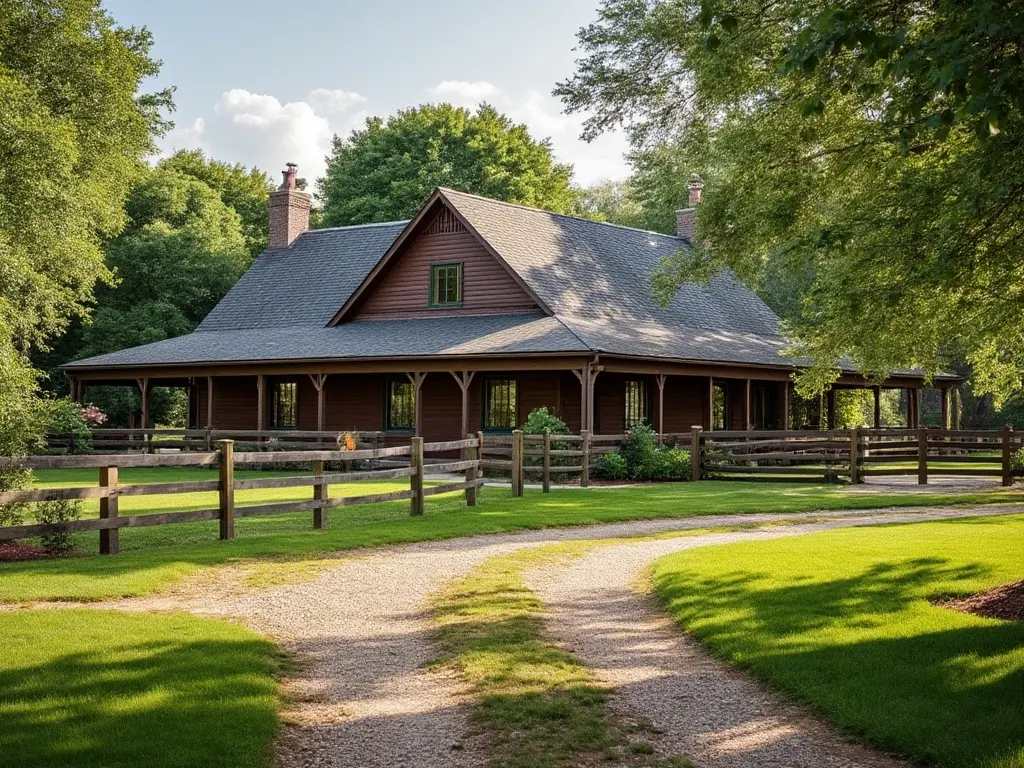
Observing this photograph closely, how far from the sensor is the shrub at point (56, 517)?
11.9 meters

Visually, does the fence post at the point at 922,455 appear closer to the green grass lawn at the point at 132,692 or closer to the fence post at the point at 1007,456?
the fence post at the point at 1007,456

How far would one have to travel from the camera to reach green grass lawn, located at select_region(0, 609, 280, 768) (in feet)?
17.8

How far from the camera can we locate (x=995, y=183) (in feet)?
28.2

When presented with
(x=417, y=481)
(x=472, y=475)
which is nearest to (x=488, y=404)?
(x=472, y=475)

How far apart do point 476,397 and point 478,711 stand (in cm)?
2414

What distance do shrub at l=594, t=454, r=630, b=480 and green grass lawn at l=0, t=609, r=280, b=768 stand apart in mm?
17224

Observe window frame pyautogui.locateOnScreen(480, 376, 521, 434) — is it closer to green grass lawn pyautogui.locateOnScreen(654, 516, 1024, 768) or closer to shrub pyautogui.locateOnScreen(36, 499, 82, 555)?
green grass lawn pyautogui.locateOnScreen(654, 516, 1024, 768)

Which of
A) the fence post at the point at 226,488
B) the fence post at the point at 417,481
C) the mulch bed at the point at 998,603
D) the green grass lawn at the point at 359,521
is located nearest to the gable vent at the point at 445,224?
the green grass lawn at the point at 359,521

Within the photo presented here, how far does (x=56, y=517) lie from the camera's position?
1194 centimetres

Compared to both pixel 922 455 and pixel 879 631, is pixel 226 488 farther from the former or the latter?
pixel 922 455

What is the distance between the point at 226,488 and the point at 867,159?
8569 mm

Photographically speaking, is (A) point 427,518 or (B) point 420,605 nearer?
(B) point 420,605

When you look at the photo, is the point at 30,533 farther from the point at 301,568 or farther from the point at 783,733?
the point at 783,733

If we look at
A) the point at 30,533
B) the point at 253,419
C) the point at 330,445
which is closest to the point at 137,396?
the point at 253,419
